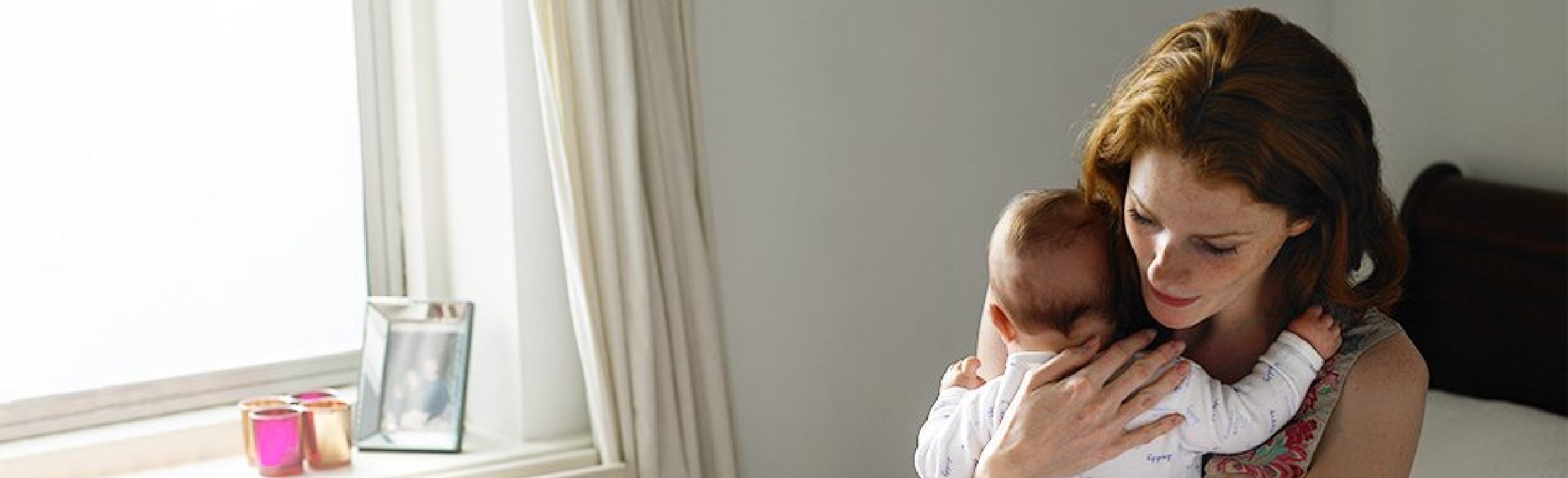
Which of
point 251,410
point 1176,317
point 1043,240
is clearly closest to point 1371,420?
point 1176,317

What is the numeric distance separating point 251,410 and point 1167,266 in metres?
1.46

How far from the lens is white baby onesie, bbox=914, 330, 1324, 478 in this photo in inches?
66.3

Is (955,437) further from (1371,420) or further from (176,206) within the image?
(176,206)

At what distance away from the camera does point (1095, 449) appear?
1721mm

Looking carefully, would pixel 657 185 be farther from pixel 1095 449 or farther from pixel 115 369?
pixel 1095 449

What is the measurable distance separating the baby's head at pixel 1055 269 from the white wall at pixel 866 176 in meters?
1.02

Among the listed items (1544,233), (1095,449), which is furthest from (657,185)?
(1544,233)

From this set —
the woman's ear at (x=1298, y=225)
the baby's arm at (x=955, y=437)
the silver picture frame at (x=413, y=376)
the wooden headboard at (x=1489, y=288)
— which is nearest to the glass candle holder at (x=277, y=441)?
the silver picture frame at (x=413, y=376)

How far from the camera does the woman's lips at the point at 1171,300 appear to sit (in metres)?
1.60

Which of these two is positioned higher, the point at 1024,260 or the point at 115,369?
the point at 1024,260

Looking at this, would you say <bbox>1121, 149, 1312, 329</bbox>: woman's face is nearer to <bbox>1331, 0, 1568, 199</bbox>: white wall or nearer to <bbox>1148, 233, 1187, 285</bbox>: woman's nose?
<bbox>1148, 233, 1187, 285</bbox>: woman's nose

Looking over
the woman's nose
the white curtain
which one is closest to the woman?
the woman's nose

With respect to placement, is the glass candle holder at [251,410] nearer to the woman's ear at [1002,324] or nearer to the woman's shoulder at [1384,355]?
the woman's ear at [1002,324]

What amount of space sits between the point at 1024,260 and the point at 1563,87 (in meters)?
1.59
